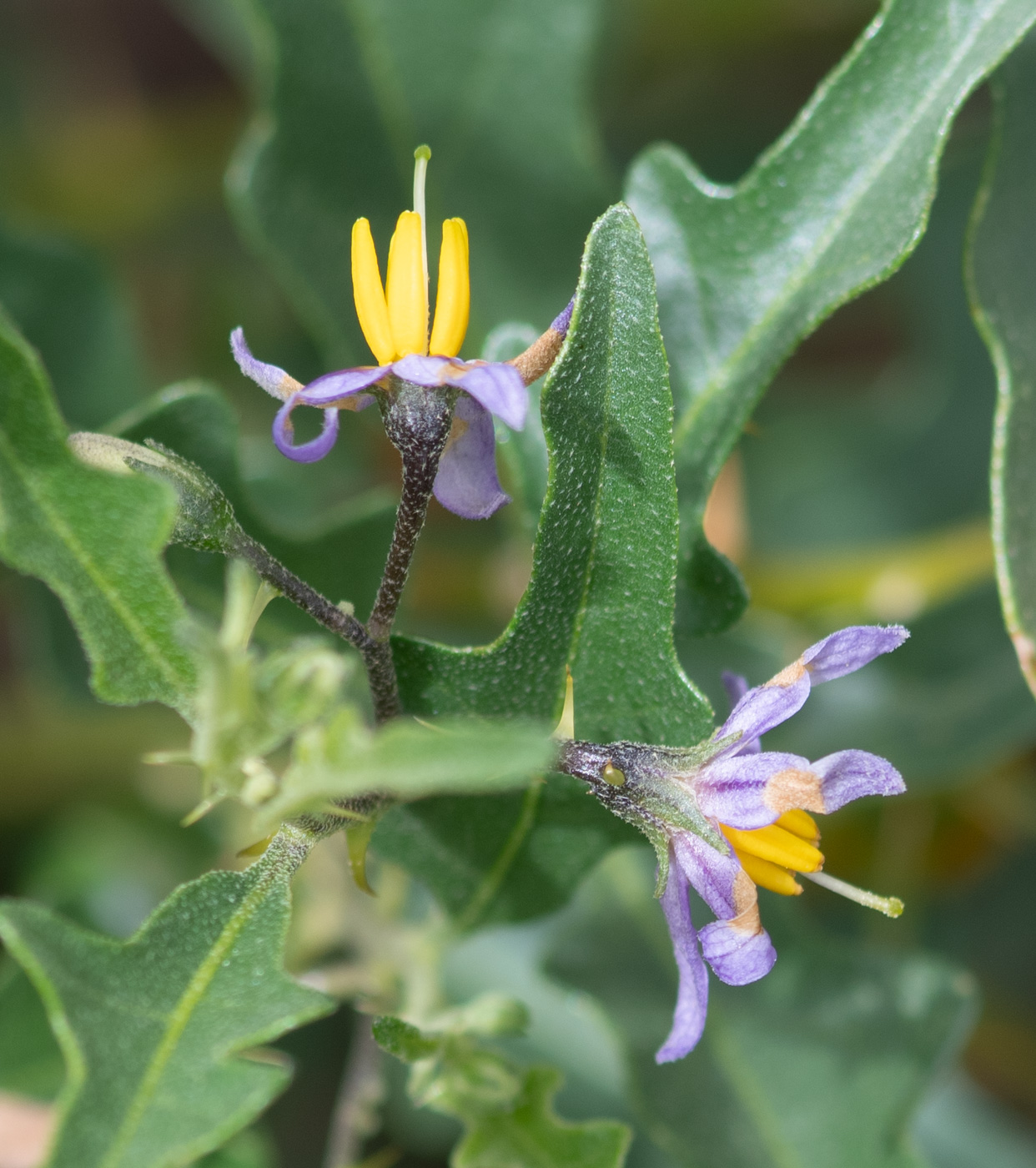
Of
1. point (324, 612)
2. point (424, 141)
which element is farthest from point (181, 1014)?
point (424, 141)

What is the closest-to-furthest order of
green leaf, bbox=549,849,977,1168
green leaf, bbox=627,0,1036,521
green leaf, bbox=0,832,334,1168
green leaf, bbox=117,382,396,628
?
green leaf, bbox=0,832,334,1168
green leaf, bbox=627,0,1036,521
green leaf, bbox=117,382,396,628
green leaf, bbox=549,849,977,1168

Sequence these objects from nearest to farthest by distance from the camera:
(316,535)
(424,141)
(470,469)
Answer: (470,469) → (316,535) → (424,141)

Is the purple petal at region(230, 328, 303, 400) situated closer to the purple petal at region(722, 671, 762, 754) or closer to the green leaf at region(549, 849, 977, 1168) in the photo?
the purple petal at region(722, 671, 762, 754)

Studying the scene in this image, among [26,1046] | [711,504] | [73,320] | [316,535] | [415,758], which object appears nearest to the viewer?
[415,758]

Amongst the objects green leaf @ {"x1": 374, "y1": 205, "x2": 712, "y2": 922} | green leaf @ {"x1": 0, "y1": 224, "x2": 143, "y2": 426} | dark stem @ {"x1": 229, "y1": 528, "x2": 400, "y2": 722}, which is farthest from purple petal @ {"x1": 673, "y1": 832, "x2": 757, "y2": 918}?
green leaf @ {"x1": 0, "y1": 224, "x2": 143, "y2": 426}

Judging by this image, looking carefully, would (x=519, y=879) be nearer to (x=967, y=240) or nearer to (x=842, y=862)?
(x=967, y=240)

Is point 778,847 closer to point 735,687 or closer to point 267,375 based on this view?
point 735,687
